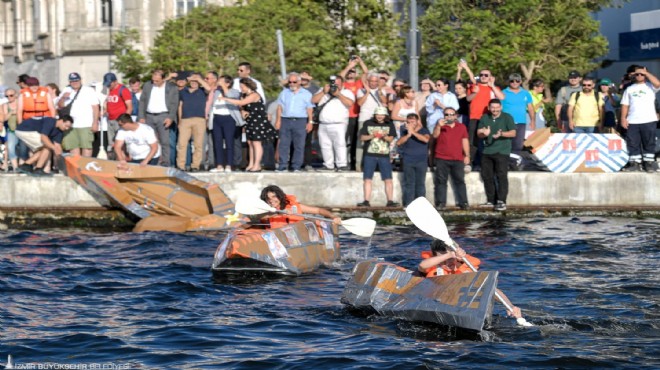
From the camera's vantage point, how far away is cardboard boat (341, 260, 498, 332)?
13.6 m

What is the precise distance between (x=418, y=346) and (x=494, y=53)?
84.1 ft

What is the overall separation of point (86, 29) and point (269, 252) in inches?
1315

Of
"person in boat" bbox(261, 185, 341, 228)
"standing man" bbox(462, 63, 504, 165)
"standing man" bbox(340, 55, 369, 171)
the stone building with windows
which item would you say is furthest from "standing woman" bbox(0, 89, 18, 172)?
the stone building with windows

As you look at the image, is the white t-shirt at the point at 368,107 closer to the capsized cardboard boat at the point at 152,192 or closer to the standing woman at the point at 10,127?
the capsized cardboard boat at the point at 152,192

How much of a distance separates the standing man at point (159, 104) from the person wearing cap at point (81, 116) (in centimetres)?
85

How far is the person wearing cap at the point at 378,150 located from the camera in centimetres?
2300

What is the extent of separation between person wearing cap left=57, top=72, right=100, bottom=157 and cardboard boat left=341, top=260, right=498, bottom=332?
10044mm

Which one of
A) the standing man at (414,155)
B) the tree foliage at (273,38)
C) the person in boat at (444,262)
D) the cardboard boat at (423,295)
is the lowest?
the cardboard boat at (423,295)

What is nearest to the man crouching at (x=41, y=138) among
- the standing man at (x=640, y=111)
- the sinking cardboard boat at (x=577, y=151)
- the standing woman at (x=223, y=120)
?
the standing woman at (x=223, y=120)

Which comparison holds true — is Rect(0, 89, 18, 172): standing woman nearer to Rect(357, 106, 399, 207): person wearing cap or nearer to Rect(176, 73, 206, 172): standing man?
Rect(176, 73, 206, 172): standing man

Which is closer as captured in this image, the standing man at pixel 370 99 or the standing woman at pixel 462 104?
the standing man at pixel 370 99

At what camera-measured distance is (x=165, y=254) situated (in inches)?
810

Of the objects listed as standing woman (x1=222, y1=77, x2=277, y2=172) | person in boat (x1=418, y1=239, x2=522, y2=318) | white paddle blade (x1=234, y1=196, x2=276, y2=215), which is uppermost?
standing woman (x1=222, y1=77, x2=277, y2=172)

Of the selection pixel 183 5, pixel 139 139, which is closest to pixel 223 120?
pixel 139 139
